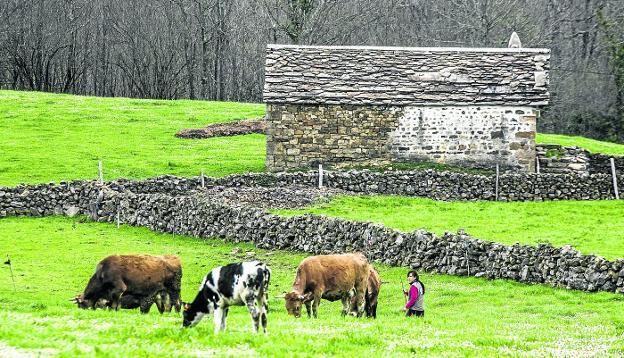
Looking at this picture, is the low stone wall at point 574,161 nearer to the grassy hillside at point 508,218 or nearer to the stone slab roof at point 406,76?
the stone slab roof at point 406,76

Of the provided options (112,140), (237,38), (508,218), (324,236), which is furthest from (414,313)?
(237,38)

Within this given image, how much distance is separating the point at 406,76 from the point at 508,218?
12254 mm

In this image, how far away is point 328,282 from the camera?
70.6 feet

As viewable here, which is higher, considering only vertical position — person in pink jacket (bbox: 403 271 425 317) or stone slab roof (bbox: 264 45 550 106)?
stone slab roof (bbox: 264 45 550 106)

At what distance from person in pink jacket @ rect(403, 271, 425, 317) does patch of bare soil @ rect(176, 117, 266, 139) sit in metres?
35.0

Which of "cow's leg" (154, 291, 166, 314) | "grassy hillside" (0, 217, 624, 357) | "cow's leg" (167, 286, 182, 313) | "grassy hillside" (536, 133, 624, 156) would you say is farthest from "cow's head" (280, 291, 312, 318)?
"grassy hillside" (536, 133, 624, 156)

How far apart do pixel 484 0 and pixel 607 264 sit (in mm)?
50414

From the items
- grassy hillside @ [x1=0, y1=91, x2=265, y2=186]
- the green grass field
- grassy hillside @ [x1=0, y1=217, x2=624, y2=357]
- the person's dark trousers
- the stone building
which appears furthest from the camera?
grassy hillside @ [x1=0, y1=91, x2=265, y2=186]

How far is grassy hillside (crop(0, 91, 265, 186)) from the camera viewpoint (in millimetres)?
45656

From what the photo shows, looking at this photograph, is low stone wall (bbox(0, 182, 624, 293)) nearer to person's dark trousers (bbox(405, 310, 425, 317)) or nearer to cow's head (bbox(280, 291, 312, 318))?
person's dark trousers (bbox(405, 310, 425, 317))

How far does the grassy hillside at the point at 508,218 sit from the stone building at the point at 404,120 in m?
5.07

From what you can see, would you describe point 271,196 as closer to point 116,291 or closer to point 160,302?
point 160,302

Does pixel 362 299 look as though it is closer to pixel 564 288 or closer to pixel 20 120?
pixel 564 288

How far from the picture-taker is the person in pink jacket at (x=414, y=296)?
2128 cm
